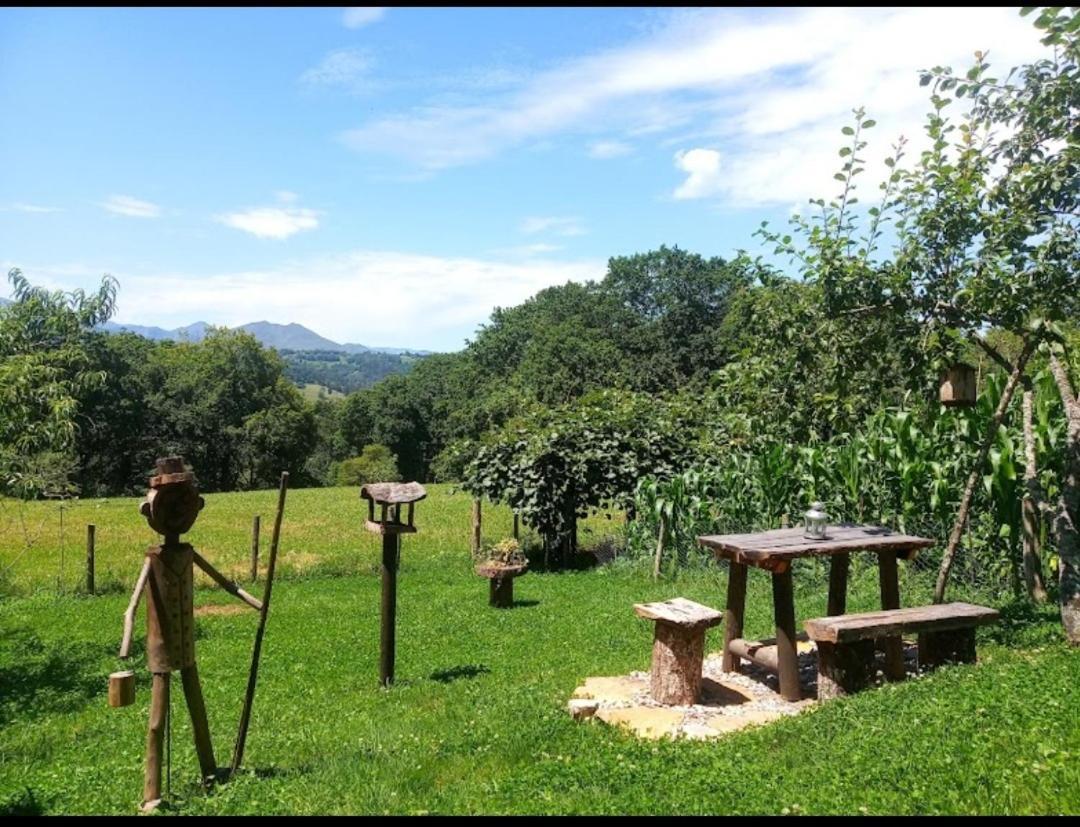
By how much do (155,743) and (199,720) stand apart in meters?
0.27

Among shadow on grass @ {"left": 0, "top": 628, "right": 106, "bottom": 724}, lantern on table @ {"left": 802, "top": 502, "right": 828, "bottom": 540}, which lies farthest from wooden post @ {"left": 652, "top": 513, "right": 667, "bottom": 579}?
shadow on grass @ {"left": 0, "top": 628, "right": 106, "bottom": 724}

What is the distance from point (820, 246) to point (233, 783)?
6032mm

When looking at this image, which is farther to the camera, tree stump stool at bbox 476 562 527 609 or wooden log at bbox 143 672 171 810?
tree stump stool at bbox 476 562 527 609

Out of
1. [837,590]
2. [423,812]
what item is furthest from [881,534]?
[423,812]

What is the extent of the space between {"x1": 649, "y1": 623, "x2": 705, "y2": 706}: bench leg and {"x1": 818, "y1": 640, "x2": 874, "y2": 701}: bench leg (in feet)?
3.17

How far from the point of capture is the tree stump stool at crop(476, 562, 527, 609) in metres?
11.5

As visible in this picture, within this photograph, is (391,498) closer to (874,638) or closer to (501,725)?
(501,725)

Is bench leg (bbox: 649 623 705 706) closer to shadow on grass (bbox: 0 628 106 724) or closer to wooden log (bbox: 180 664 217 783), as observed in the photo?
wooden log (bbox: 180 664 217 783)

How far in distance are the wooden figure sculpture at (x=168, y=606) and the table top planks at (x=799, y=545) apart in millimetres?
4196

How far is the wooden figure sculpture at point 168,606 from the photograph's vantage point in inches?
183

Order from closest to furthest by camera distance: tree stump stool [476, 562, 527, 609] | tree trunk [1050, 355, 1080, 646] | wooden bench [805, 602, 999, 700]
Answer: wooden bench [805, 602, 999, 700] < tree trunk [1050, 355, 1080, 646] < tree stump stool [476, 562, 527, 609]

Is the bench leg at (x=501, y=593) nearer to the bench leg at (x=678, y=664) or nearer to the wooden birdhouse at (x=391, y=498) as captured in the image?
the wooden birdhouse at (x=391, y=498)

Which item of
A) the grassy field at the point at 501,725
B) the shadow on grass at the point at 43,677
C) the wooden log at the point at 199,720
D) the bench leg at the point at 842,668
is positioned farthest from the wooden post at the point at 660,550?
the wooden log at the point at 199,720

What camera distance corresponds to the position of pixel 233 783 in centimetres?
491
